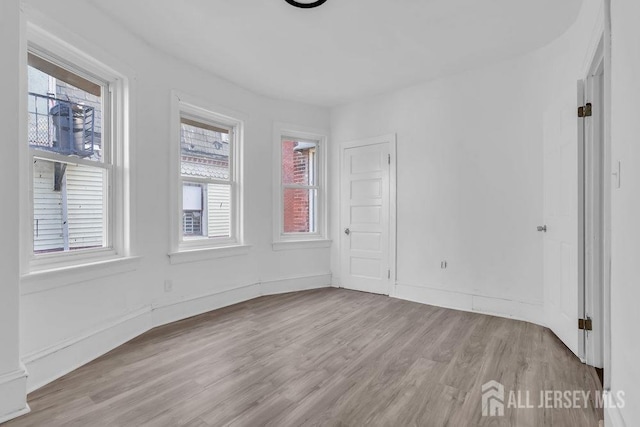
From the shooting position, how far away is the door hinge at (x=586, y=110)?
2344 millimetres

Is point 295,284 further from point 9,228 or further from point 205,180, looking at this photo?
point 9,228

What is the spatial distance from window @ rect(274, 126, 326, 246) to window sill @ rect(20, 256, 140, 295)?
79.9 inches

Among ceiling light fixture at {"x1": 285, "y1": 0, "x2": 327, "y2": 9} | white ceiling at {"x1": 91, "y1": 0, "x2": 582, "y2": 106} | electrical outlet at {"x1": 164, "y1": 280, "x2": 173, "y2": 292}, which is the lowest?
electrical outlet at {"x1": 164, "y1": 280, "x2": 173, "y2": 292}

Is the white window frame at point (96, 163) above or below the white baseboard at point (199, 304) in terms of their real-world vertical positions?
above

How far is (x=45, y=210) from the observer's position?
2.25 meters

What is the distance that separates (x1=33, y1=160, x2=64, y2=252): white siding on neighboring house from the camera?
2.19m

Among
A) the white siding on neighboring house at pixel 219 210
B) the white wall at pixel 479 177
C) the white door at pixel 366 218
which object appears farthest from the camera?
the white door at pixel 366 218

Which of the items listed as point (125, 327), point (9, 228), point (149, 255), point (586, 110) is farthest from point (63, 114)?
point (586, 110)

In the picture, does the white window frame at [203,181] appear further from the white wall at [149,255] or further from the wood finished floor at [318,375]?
the wood finished floor at [318,375]

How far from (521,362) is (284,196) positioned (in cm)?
328

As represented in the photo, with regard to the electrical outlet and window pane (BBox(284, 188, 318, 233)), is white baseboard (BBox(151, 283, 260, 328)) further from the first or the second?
window pane (BBox(284, 188, 318, 233))
